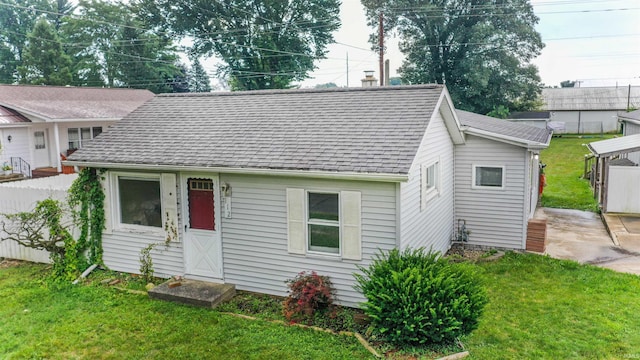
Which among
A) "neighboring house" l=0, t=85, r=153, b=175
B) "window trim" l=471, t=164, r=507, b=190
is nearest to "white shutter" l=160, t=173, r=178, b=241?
"window trim" l=471, t=164, r=507, b=190

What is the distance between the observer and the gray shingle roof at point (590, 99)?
1921 inches

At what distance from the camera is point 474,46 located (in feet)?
115

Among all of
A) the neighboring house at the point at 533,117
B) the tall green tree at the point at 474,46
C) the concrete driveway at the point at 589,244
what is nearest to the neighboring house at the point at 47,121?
the concrete driveway at the point at 589,244

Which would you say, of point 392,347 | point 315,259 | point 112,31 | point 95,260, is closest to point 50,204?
point 95,260

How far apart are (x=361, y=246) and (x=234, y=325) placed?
2.43 meters

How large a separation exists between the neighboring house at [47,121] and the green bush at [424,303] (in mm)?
19688

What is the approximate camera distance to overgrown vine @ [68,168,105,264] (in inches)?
404

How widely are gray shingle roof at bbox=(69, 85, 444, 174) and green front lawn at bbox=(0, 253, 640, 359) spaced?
2655 millimetres

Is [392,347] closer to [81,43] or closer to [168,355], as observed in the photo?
[168,355]

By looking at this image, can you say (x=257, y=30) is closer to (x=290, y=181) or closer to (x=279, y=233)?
(x=290, y=181)

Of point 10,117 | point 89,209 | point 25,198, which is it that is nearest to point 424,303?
point 89,209

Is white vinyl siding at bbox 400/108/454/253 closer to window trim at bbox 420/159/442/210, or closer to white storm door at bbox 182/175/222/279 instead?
window trim at bbox 420/159/442/210

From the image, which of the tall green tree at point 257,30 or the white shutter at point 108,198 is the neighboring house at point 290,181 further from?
the tall green tree at point 257,30

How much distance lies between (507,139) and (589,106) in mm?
43745
